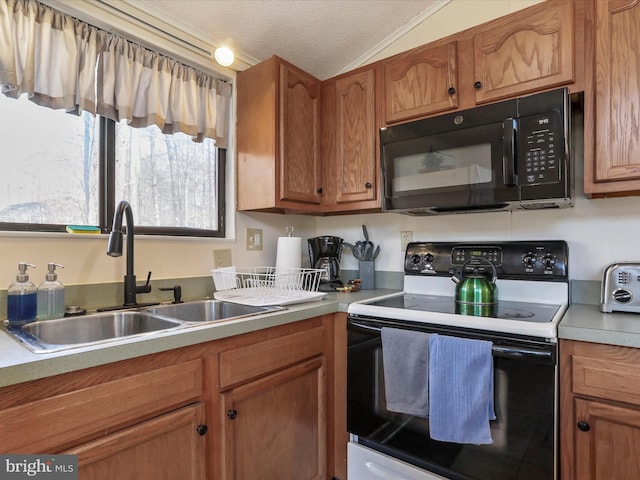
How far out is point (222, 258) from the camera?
1922 millimetres

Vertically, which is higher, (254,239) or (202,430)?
(254,239)

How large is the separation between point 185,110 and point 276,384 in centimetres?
135

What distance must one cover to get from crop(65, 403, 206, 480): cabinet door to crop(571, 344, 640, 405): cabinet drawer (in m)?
1.17

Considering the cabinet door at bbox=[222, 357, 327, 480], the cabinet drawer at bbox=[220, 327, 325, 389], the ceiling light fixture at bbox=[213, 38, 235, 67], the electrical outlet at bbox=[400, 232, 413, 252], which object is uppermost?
the ceiling light fixture at bbox=[213, 38, 235, 67]

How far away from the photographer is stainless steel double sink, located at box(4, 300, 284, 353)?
45.8 inches

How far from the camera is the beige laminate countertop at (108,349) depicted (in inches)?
31.0

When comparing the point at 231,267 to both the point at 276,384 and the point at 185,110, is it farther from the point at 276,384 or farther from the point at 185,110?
the point at 185,110

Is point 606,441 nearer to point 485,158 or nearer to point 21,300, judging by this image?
point 485,158

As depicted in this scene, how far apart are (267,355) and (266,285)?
23.0 inches

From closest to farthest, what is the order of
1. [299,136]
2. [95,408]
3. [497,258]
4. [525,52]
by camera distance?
[95,408] < [525,52] < [497,258] < [299,136]

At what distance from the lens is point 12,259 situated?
1.28 meters

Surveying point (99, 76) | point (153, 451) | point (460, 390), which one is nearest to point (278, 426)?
point (153, 451)

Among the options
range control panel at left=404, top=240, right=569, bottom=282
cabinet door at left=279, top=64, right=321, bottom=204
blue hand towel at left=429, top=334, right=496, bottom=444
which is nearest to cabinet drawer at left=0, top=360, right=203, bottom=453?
blue hand towel at left=429, top=334, right=496, bottom=444

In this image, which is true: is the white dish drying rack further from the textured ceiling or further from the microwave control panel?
the textured ceiling
